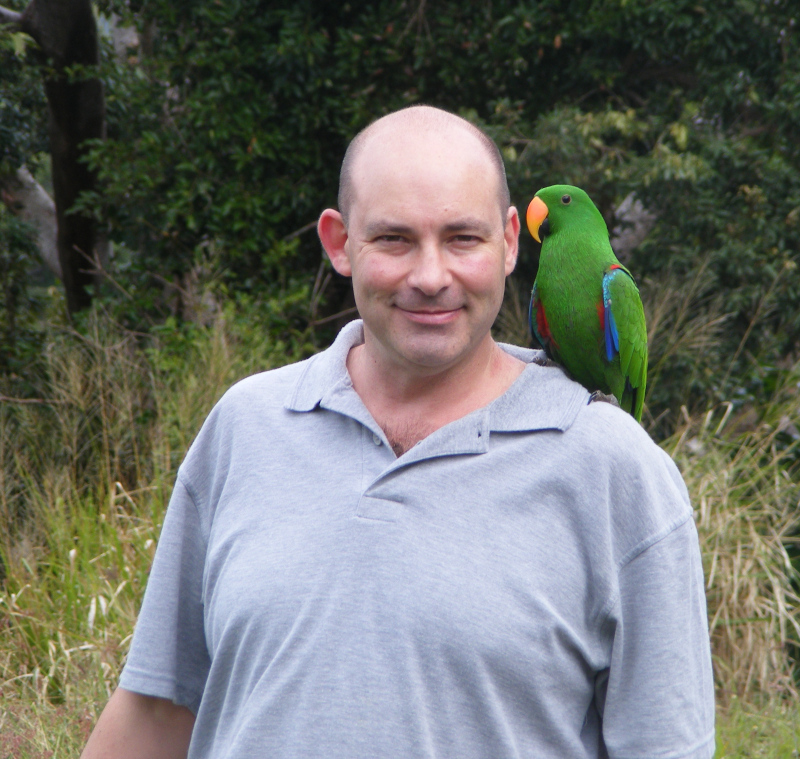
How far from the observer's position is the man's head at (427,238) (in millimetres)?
1342

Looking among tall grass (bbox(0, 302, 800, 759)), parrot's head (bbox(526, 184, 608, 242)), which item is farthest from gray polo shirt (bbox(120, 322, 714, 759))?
tall grass (bbox(0, 302, 800, 759))

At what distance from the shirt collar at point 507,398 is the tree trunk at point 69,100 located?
17.8 ft

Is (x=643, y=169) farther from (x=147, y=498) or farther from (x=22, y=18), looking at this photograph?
(x=22, y=18)

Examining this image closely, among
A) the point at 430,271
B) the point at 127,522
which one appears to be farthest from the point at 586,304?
the point at 127,522

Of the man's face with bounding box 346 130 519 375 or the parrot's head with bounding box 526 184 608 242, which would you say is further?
the parrot's head with bounding box 526 184 608 242

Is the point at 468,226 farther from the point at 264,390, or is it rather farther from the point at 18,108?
the point at 18,108

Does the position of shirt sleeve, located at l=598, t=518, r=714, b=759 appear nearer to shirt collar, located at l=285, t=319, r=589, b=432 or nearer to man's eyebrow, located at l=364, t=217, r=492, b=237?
shirt collar, located at l=285, t=319, r=589, b=432

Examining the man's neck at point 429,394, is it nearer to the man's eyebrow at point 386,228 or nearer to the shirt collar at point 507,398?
the shirt collar at point 507,398

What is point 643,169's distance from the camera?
17.4 ft

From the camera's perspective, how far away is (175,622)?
145cm

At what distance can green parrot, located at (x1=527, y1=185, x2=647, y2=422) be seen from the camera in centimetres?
234

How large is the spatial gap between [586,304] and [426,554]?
4.26ft

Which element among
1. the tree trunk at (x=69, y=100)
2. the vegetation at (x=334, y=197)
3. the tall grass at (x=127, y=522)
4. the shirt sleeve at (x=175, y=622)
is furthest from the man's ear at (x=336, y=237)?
the tree trunk at (x=69, y=100)

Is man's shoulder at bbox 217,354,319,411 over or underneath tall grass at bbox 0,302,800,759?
over
